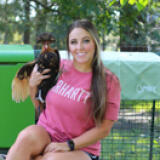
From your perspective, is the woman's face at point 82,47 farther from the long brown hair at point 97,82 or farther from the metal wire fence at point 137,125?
the metal wire fence at point 137,125

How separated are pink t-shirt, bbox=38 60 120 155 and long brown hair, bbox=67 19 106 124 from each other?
43 mm

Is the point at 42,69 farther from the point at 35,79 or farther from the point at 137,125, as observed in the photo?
the point at 137,125

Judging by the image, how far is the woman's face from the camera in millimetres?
2232

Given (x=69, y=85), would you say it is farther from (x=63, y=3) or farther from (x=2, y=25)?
(x=2, y=25)

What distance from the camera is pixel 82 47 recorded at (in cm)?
223

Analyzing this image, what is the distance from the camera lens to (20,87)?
8.02 feet

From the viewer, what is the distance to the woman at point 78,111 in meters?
2.12

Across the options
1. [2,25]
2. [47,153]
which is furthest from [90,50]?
[2,25]

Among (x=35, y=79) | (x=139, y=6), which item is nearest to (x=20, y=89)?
(x=35, y=79)

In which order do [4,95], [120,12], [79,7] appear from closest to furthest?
[4,95] → [79,7] → [120,12]

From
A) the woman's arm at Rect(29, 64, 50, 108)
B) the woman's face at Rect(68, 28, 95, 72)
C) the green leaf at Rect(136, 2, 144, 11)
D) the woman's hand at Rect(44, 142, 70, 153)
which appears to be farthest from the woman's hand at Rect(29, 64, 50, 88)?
the green leaf at Rect(136, 2, 144, 11)

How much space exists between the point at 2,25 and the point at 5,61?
5.52m

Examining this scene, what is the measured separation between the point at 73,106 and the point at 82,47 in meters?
0.43

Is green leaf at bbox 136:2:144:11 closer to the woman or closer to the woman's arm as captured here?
the woman
